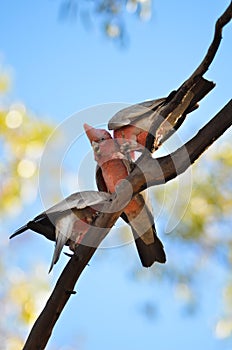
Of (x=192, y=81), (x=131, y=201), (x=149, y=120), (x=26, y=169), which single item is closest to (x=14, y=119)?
(x=26, y=169)

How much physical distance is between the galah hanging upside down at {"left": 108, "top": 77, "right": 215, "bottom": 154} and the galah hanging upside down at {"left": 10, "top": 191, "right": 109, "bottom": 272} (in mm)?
140

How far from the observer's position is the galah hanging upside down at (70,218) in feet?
4.89

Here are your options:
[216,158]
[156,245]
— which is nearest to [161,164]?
[156,245]

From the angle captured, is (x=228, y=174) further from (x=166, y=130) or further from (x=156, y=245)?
(x=166, y=130)

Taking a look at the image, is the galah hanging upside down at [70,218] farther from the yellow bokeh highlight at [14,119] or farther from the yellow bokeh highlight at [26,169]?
the yellow bokeh highlight at [14,119]

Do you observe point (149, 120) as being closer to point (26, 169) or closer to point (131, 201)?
point (131, 201)

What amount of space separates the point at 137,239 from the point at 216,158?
7.00 ft

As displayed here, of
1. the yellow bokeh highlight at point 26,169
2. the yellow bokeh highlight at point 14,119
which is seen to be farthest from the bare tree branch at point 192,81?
the yellow bokeh highlight at point 14,119

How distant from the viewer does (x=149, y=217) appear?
167 centimetres

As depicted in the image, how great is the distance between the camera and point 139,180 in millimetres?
→ 1354

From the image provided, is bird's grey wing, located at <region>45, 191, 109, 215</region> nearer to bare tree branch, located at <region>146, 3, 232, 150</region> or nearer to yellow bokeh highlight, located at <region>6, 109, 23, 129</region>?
bare tree branch, located at <region>146, 3, 232, 150</region>

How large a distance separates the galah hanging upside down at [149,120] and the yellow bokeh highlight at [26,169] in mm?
2169

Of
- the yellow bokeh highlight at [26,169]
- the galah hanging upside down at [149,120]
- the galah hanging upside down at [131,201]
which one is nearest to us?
the galah hanging upside down at [149,120]

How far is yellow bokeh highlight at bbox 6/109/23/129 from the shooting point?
3877mm
